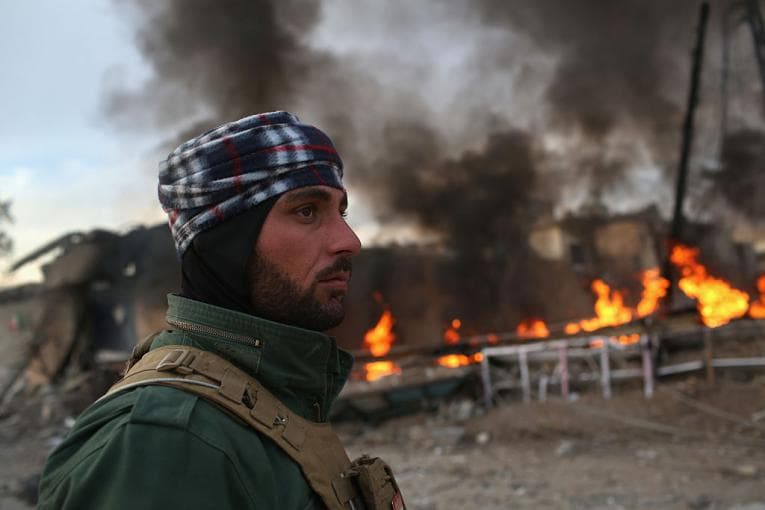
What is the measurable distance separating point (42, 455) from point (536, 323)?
15.7 metres

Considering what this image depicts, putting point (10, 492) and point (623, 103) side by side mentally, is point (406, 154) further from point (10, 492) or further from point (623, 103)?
point (10, 492)

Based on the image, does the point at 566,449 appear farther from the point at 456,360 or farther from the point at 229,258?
the point at 229,258

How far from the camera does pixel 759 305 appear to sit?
61.1 ft

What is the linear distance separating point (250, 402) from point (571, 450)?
8.72m

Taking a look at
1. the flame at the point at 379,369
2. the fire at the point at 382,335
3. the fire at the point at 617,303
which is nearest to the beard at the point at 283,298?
the flame at the point at 379,369

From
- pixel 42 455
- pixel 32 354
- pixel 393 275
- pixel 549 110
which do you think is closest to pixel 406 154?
pixel 393 275

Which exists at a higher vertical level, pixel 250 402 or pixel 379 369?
pixel 250 402

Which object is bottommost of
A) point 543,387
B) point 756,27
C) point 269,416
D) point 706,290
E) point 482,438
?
point 482,438

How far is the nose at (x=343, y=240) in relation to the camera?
1.28 m

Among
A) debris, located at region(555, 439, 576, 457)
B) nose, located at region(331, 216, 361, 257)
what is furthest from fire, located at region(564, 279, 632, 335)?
nose, located at region(331, 216, 361, 257)

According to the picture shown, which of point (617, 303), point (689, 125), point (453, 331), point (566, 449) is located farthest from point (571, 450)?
point (617, 303)

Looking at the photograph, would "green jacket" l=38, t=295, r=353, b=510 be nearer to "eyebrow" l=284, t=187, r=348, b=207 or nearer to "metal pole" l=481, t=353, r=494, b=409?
"eyebrow" l=284, t=187, r=348, b=207

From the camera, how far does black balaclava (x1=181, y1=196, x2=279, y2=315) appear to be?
1.19m

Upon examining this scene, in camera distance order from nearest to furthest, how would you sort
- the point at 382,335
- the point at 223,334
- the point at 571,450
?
the point at 223,334, the point at 571,450, the point at 382,335
